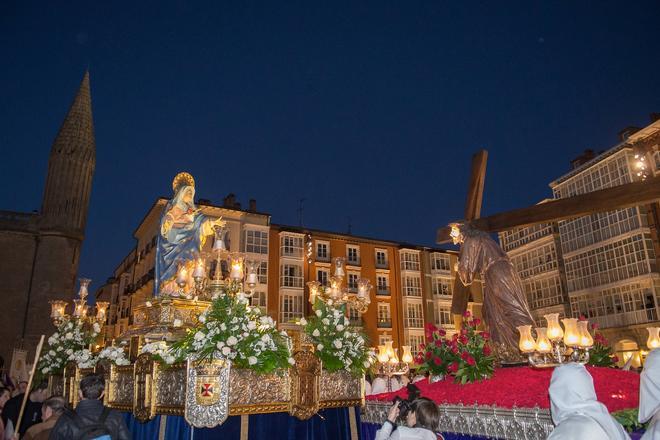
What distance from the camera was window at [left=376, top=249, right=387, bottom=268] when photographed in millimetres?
44859

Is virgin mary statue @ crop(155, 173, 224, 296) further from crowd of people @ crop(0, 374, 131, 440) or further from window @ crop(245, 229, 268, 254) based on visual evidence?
window @ crop(245, 229, 268, 254)

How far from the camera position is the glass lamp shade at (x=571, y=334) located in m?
6.08

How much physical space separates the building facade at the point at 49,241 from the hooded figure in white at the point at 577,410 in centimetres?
2983

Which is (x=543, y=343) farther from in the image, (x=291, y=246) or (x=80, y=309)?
(x=291, y=246)

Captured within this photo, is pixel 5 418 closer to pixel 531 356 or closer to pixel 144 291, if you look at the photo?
pixel 531 356

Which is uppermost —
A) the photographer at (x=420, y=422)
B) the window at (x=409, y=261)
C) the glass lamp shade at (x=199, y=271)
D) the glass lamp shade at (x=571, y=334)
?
the window at (x=409, y=261)

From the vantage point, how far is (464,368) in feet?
24.7

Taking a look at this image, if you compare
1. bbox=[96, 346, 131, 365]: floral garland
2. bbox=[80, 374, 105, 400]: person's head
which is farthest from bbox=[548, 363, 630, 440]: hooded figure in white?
bbox=[96, 346, 131, 365]: floral garland

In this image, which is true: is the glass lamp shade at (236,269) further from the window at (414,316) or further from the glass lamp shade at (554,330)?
the window at (414,316)

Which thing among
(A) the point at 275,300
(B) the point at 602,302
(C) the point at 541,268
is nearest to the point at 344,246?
(A) the point at 275,300

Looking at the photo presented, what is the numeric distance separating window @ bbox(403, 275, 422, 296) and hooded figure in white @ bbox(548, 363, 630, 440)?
42.5 meters

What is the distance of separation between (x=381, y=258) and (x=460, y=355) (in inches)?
1479

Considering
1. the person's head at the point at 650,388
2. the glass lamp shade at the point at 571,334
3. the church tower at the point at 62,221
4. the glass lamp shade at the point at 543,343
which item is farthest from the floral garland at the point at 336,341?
the church tower at the point at 62,221

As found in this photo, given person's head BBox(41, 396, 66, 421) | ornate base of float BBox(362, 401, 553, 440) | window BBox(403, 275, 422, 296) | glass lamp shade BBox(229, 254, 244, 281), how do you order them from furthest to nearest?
window BBox(403, 275, 422, 296) < glass lamp shade BBox(229, 254, 244, 281) < ornate base of float BBox(362, 401, 553, 440) < person's head BBox(41, 396, 66, 421)
